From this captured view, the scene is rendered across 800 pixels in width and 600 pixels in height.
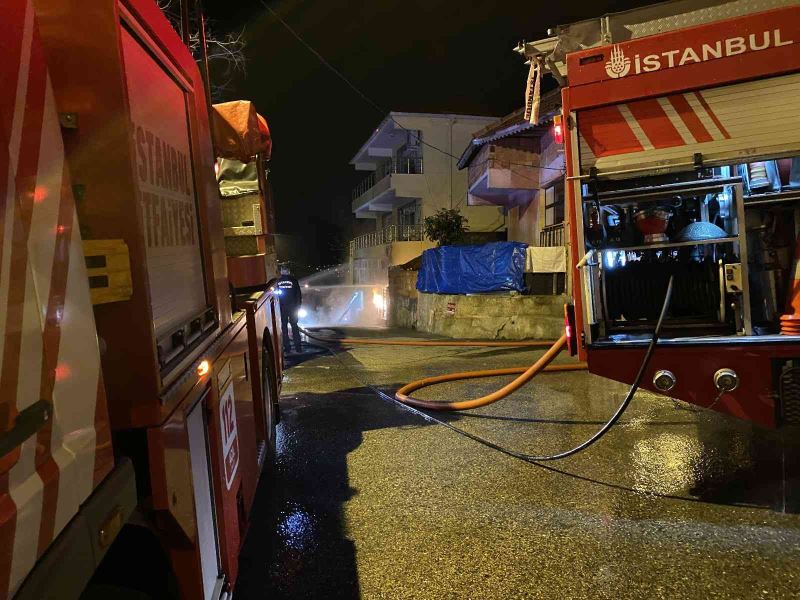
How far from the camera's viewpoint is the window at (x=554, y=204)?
50.2ft

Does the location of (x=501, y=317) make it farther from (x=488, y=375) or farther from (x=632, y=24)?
(x=632, y=24)

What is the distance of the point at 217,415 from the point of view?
8.13 feet

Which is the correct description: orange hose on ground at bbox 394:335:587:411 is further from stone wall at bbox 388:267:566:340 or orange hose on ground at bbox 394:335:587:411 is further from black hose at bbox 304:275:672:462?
stone wall at bbox 388:267:566:340

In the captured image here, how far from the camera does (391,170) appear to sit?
3086 cm

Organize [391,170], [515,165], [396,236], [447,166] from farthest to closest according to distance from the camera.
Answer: [391,170]
[396,236]
[447,166]
[515,165]

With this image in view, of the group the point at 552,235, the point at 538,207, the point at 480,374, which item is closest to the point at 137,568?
the point at 480,374

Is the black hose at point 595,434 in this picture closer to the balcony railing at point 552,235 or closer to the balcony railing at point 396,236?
the balcony railing at point 552,235

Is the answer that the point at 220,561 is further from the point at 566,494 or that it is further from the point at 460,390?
the point at 460,390

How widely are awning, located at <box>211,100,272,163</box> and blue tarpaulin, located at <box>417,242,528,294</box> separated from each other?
8.99 m

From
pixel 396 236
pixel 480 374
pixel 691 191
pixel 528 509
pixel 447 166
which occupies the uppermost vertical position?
pixel 447 166

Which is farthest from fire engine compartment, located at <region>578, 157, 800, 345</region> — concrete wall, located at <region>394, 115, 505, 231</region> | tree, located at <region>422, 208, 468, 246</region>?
concrete wall, located at <region>394, 115, 505, 231</region>

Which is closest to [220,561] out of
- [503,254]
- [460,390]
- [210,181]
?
[210,181]

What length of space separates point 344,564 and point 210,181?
2254 mm

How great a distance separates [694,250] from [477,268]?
865cm
